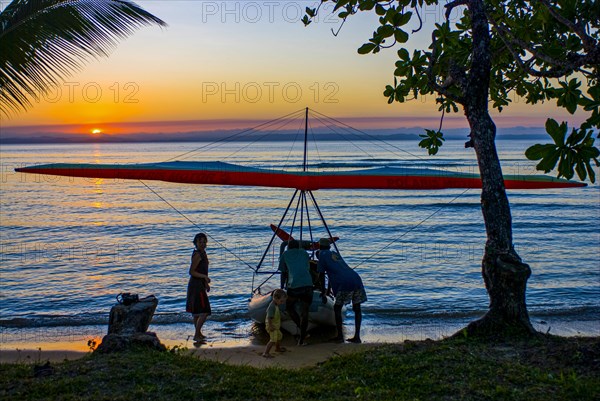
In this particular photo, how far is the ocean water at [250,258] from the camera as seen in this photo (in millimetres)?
12859

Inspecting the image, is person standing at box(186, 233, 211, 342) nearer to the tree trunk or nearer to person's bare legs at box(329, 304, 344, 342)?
person's bare legs at box(329, 304, 344, 342)

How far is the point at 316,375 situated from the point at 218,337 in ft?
17.0

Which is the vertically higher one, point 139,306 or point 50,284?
point 139,306

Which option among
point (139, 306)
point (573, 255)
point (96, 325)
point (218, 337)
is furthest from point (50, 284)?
point (573, 255)

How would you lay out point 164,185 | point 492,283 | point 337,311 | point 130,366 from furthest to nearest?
point 164,185
point 337,311
point 492,283
point 130,366

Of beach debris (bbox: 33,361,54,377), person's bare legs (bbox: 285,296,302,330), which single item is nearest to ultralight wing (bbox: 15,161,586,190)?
person's bare legs (bbox: 285,296,302,330)

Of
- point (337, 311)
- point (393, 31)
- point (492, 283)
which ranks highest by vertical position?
point (393, 31)

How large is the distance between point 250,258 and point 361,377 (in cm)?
1505

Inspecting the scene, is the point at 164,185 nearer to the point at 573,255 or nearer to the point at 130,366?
the point at 573,255

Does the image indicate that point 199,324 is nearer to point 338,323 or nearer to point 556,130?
point 338,323

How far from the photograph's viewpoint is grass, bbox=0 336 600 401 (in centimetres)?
557

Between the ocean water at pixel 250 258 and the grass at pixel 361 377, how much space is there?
455 centimetres

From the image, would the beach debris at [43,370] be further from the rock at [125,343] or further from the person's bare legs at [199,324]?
the person's bare legs at [199,324]

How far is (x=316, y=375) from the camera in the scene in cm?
647
